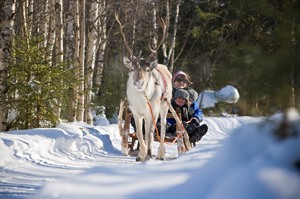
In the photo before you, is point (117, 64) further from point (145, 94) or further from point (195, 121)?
point (145, 94)

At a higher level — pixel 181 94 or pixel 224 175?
pixel 181 94

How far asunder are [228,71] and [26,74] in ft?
22.1

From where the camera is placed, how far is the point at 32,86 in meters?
9.02

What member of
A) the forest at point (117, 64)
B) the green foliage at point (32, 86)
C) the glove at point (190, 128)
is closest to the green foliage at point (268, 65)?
the forest at point (117, 64)

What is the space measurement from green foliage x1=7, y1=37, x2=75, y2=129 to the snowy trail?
2.68 ft

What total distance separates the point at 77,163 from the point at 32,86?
3.04 metres

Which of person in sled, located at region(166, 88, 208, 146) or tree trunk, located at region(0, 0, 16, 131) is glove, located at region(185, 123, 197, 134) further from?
tree trunk, located at region(0, 0, 16, 131)

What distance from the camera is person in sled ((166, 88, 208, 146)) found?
8.20m

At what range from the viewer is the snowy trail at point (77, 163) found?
97.0 inches

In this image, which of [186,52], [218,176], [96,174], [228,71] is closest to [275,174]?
[218,176]

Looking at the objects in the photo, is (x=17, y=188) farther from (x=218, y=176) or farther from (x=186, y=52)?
(x=186, y=52)

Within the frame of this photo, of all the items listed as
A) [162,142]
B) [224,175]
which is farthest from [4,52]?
[224,175]

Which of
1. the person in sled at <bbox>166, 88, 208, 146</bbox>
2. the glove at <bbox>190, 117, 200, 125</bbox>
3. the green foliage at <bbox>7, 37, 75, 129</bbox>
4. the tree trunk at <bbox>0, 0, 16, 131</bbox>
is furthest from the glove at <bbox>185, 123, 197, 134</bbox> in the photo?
the tree trunk at <bbox>0, 0, 16, 131</bbox>

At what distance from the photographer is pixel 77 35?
13820 mm
